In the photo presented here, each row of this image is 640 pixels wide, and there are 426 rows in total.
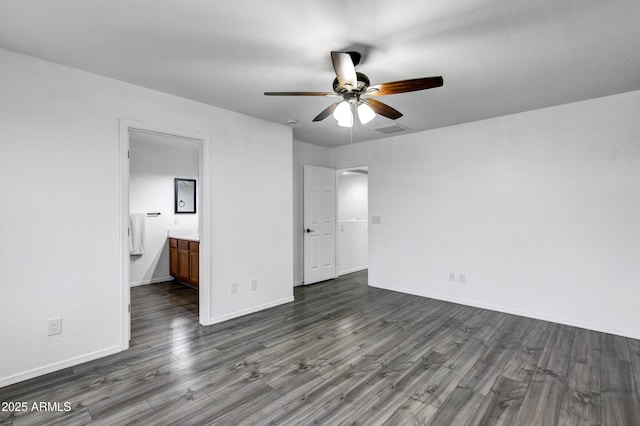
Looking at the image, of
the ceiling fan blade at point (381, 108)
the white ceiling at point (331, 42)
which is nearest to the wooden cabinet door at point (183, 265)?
the white ceiling at point (331, 42)

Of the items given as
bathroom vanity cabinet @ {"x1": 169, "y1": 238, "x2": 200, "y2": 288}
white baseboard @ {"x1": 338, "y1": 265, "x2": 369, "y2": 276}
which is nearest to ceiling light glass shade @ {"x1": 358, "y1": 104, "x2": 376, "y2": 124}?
bathroom vanity cabinet @ {"x1": 169, "y1": 238, "x2": 200, "y2": 288}

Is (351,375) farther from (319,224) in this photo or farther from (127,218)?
(319,224)

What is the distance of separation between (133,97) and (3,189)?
Result: 4.09 feet

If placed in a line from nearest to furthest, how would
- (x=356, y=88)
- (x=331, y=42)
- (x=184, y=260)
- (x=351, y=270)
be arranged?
(x=331, y=42), (x=356, y=88), (x=184, y=260), (x=351, y=270)

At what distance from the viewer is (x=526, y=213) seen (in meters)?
3.65

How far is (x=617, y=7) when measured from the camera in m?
1.77

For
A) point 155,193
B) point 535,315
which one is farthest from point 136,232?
point 535,315

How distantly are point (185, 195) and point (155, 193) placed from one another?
0.53 m

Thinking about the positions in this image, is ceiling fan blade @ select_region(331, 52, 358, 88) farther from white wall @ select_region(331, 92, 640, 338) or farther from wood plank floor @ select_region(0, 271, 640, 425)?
white wall @ select_region(331, 92, 640, 338)

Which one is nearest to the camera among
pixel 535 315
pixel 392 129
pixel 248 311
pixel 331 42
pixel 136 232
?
pixel 331 42

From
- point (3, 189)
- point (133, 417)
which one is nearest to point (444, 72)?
point (133, 417)

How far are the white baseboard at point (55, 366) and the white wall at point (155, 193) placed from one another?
2798 mm

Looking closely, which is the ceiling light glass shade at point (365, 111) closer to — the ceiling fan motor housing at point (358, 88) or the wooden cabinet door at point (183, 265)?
the ceiling fan motor housing at point (358, 88)

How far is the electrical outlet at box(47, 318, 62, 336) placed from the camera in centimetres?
241
